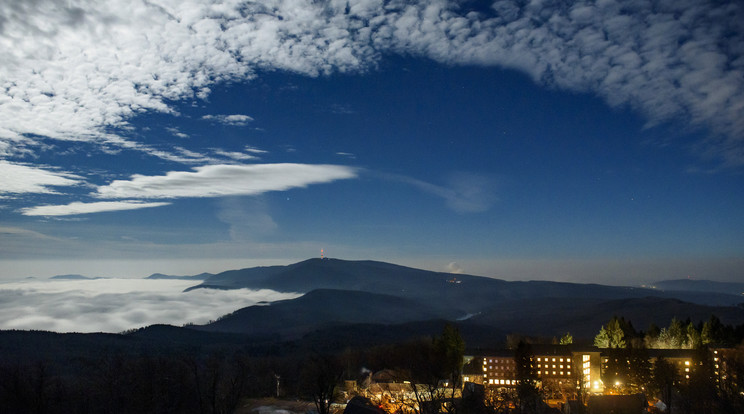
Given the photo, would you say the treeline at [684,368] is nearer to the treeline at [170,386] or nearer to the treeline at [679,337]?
the treeline at [679,337]

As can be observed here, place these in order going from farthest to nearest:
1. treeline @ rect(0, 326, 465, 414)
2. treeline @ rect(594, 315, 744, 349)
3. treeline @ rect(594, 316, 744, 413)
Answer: treeline @ rect(594, 315, 744, 349) → treeline @ rect(0, 326, 465, 414) → treeline @ rect(594, 316, 744, 413)

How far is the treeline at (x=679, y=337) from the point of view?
223ft

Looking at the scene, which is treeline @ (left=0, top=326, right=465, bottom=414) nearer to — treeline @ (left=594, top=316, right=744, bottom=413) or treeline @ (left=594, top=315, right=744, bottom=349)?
treeline @ (left=594, top=316, right=744, bottom=413)

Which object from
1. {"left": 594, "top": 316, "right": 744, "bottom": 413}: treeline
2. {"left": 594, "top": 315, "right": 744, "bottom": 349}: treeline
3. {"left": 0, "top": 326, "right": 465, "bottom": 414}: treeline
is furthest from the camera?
{"left": 594, "top": 315, "right": 744, "bottom": 349}: treeline

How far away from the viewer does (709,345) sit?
6694cm

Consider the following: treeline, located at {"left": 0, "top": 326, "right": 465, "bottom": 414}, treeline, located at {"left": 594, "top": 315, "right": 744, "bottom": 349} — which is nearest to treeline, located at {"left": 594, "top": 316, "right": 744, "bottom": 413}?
treeline, located at {"left": 594, "top": 315, "right": 744, "bottom": 349}

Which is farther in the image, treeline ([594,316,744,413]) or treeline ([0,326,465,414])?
treeline ([0,326,465,414])

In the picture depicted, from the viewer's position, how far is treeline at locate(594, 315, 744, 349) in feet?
223

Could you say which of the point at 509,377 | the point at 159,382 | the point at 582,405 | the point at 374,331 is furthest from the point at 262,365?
the point at 374,331

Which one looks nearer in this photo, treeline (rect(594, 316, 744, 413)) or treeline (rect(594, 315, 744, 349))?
treeline (rect(594, 316, 744, 413))

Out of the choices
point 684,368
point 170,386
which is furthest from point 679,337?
point 170,386

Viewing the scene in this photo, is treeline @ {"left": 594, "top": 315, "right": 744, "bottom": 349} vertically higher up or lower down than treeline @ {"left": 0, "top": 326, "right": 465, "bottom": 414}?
higher up

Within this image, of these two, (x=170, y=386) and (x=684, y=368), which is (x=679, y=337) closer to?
(x=684, y=368)

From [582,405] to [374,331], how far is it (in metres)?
154
